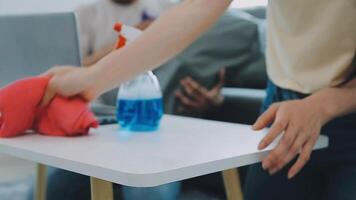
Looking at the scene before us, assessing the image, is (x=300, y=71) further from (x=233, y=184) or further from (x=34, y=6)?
(x=34, y=6)

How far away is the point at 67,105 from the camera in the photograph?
2.95ft

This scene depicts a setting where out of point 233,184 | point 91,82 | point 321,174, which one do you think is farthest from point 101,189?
point 321,174

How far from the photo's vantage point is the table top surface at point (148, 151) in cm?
63

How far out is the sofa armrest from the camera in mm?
1763

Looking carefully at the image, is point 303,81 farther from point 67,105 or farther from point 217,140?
point 67,105

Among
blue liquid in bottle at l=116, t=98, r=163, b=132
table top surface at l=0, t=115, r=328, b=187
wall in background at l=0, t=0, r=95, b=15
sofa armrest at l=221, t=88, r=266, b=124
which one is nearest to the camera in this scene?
table top surface at l=0, t=115, r=328, b=187

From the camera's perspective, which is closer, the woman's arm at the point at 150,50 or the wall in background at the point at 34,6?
the woman's arm at the point at 150,50

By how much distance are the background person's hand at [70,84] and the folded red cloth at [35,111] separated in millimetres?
11

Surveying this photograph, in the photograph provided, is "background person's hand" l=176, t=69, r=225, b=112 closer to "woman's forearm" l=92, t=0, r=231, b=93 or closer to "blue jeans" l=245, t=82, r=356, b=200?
"blue jeans" l=245, t=82, r=356, b=200

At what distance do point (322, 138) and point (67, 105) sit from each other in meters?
0.40

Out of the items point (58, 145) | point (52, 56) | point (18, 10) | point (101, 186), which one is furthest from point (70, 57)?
point (18, 10)

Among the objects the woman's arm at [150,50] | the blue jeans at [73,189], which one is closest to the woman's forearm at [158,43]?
the woman's arm at [150,50]

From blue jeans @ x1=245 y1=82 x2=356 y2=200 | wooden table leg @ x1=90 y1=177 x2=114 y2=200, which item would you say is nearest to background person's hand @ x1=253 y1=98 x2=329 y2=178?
blue jeans @ x1=245 y1=82 x2=356 y2=200

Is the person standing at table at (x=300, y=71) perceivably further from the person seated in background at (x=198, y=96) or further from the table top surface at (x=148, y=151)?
the person seated in background at (x=198, y=96)
